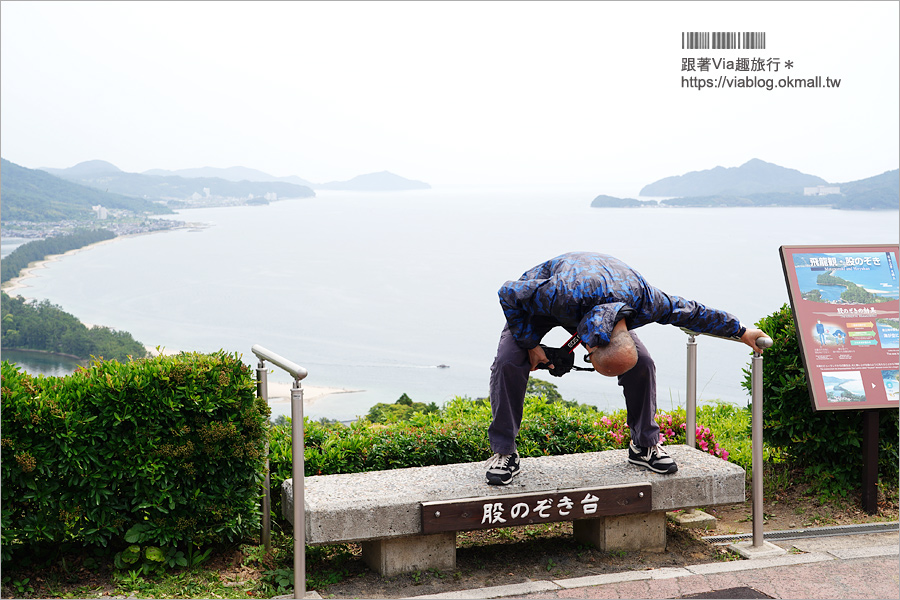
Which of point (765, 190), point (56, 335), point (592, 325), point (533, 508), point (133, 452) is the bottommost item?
point (56, 335)

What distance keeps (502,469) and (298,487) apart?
101 centimetres

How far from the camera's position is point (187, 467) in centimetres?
338

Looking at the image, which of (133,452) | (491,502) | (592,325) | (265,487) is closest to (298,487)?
(265,487)

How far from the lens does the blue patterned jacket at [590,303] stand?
3539 mm

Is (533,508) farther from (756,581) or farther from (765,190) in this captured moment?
(765,190)

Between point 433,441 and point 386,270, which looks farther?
point 386,270

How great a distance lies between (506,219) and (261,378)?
116 feet

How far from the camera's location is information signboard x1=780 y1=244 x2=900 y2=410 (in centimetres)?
434

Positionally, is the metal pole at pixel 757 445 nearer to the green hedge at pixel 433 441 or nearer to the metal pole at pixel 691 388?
the metal pole at pixel 691 388

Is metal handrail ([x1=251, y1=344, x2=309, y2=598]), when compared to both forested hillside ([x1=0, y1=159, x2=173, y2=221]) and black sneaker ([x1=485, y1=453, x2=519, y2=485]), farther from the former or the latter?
forested hillside ([x1=0, y1=159, x2=173, y2=221])

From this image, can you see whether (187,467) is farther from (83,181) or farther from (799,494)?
(83,181)

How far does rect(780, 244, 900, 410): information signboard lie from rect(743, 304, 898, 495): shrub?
0.52ft

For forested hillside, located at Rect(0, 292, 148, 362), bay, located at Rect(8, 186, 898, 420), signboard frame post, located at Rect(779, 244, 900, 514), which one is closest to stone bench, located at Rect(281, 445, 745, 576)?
signboard frame post, located at Rect(779, 244, 900, 514)

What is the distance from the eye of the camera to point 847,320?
4.49 meters
